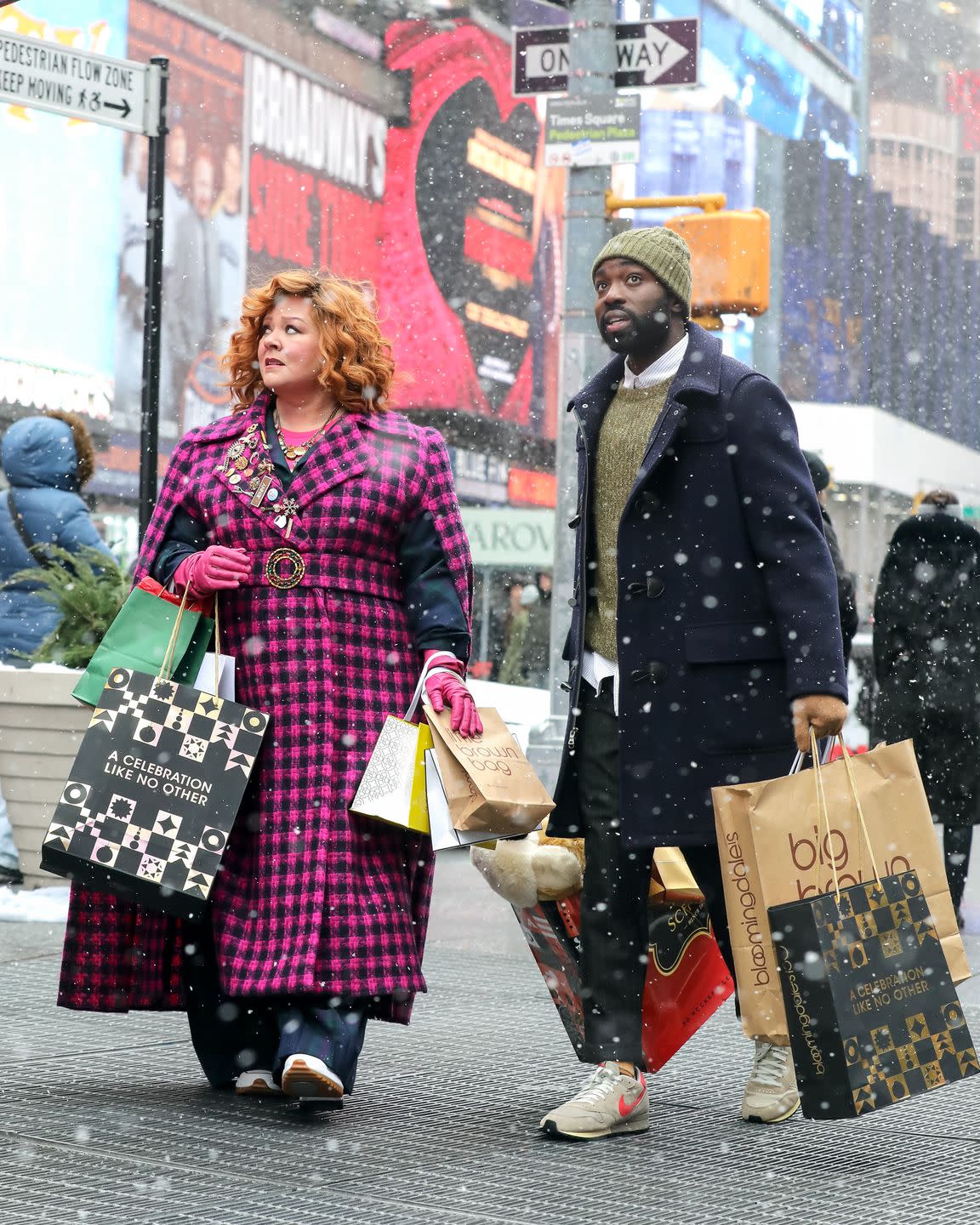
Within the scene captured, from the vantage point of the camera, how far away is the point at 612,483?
4512mm

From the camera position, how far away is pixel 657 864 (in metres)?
4.55

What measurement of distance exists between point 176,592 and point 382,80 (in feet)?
142

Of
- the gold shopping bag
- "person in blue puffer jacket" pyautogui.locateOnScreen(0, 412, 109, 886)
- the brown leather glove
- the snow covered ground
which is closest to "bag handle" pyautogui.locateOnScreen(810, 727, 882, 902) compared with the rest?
the brown leather glove

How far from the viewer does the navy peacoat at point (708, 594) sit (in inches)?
168

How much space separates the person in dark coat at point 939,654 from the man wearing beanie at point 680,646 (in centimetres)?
397

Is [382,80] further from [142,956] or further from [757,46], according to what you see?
[142,956]

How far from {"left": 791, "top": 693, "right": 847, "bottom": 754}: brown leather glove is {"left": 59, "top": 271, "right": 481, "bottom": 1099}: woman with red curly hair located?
0.70 meters

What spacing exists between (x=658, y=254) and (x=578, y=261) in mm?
6165

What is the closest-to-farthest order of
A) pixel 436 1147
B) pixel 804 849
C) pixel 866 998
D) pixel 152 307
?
pixel 866 998 < pixel 804 849 < pixel 436 1147 < pixel 152 307

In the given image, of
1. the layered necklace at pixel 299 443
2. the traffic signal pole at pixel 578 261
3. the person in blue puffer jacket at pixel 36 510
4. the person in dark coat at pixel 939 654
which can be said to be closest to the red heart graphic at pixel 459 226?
the traffic signal pole at pixel 578 261

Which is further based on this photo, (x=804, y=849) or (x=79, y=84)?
(x=79, y=84)

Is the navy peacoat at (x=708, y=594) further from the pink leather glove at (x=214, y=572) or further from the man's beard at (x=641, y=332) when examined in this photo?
the pink leather glove at (x=214, y=572)

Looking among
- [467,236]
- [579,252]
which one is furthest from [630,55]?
[467,236]

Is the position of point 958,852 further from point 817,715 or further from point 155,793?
point 155,793
